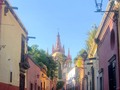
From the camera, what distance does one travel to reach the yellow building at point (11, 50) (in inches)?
597

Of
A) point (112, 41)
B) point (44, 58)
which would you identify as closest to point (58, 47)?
point (44, 58)

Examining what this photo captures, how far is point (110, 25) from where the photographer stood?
654 inches

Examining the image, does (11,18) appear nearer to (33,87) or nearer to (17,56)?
(17,56)

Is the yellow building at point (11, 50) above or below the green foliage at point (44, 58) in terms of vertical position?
below

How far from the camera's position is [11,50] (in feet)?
58.1

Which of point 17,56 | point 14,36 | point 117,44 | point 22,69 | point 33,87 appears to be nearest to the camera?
point 117,44

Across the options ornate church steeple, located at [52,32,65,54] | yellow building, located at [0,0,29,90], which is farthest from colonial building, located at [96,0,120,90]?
ornate church steeple, located at [52,32,65,54]

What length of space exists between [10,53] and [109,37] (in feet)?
16.1

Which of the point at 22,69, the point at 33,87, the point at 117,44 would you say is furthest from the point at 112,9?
the point at 33,87

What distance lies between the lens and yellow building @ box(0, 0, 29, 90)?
15.2 meters

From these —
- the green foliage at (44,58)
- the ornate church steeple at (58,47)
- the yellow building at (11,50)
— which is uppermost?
the ornate church steeple at (58,47)

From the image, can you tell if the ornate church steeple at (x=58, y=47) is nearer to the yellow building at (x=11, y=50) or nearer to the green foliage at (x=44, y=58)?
the green foliage at (x=44, y=58)

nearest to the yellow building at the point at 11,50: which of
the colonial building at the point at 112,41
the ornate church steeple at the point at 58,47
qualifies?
the colonial building at the point at 112,41

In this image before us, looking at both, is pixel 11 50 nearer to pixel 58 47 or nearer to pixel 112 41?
pixel 112 41
